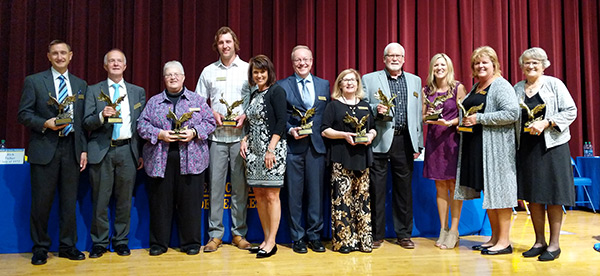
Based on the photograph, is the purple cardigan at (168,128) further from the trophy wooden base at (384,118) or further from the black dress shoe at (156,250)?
the trophy wooden base at (384,118)

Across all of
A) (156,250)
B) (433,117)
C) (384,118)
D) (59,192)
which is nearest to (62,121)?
(59,192)

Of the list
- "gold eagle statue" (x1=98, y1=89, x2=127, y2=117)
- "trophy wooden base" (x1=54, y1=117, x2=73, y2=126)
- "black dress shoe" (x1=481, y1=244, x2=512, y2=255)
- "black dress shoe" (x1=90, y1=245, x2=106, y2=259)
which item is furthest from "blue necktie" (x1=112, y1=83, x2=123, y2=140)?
"black dress shoe" (x1=481, y1=244, x2=512, y2=255)

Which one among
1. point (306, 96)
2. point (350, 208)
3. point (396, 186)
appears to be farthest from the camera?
point (396, 186)

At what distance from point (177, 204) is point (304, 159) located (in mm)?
1105

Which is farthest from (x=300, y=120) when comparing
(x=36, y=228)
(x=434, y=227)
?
(x=36, y=228)

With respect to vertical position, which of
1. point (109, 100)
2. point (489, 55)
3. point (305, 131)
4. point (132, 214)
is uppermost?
point (489, 55)

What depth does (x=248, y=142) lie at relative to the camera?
3395mm

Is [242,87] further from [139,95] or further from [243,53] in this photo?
[243,53]

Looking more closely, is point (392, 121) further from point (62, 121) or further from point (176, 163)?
point (62, 121)

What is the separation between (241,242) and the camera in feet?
11.8

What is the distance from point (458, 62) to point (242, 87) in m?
4.00

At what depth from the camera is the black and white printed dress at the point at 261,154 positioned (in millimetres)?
3279

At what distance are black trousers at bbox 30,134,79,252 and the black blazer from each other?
49 millimetres

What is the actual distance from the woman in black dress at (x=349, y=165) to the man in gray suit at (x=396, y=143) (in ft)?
0.54
